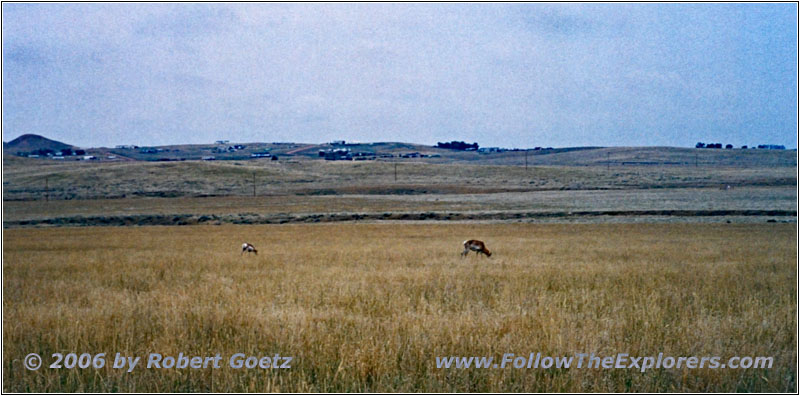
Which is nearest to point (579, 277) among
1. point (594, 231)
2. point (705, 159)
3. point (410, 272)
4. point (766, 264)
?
point (410, 272)

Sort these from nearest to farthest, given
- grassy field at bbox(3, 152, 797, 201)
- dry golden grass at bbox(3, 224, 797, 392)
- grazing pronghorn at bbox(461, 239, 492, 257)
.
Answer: dry golden grass at bbox(3, 224, 797, 392) < grazing pronghorn at bbox(461, 239, 492, 257) < grassy field at bbox(3, 152, 797, 201)

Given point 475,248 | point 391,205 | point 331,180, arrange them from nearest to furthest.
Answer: point 475,248 → point 391,205 → point 331,180

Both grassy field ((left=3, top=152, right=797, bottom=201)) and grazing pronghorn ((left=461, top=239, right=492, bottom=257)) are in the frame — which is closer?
grazing pronghorn ((left=461, top=239, right=492, bottom=257))

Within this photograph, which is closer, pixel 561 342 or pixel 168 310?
pixel 561 342

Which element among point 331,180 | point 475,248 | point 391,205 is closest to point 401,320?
point 475,248

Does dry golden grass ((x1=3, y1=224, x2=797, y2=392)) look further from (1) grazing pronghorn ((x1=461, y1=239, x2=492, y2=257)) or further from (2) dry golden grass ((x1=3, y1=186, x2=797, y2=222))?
(2) dry golden grass ((x1=3, y1=186, x2=797, y2=222))

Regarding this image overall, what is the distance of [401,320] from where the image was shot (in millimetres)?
8609

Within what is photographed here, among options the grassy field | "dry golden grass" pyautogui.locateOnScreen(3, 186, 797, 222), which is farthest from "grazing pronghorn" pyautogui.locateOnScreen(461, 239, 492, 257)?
the grassy field

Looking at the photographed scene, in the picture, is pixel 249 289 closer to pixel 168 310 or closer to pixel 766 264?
pixel 168 310

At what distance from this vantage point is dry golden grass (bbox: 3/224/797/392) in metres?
6.55

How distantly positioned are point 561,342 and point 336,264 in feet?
33.8

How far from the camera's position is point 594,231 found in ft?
111

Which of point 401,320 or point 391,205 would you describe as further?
point 391,205

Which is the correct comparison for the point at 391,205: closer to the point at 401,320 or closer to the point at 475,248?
the point at 475,248
